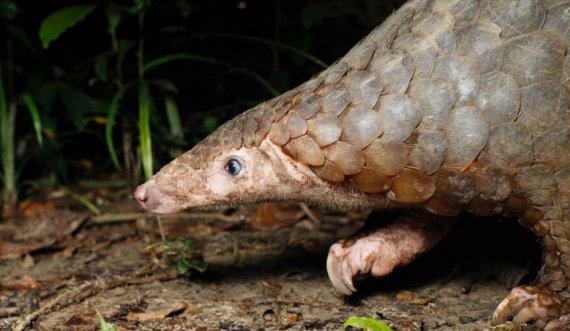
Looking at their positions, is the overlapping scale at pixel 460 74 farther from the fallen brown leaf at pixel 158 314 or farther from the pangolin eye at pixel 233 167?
the fallen brown leaf at pixel 158 314

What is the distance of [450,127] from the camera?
262 cm

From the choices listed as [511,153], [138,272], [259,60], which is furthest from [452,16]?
[259,60]

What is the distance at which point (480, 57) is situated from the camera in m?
2.64

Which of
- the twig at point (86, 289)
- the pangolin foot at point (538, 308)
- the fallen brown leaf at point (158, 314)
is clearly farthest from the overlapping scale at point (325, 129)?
the twig at point (86, 289)

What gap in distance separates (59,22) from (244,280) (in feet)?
6.42

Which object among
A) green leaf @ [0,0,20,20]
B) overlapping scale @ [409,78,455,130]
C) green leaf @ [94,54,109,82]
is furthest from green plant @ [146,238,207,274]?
green leaf @ [0,0,20,20]

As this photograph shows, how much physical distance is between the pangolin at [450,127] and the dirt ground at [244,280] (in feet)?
1.69

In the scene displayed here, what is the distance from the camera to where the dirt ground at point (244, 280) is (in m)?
3.12

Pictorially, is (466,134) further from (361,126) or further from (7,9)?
(7,9)

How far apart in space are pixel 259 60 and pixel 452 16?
4.52 meters

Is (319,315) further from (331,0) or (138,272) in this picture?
(331,0)

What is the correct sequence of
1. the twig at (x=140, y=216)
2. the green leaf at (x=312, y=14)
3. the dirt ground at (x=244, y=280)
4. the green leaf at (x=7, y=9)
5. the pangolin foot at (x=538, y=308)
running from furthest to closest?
the green leaf at (x=312, y=14) < the green leaf at (x=7, y=9) < the twig at (x=140, y=216) < the dirt ground at (x=244, y=280) < the pangolin foot at (x=538, y=308)

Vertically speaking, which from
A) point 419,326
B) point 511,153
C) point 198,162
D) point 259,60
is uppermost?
point 259,60

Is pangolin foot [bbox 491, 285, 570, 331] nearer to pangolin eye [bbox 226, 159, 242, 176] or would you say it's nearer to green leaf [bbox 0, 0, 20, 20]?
pangolin eye [bbox 226, 159, 242, 176]
